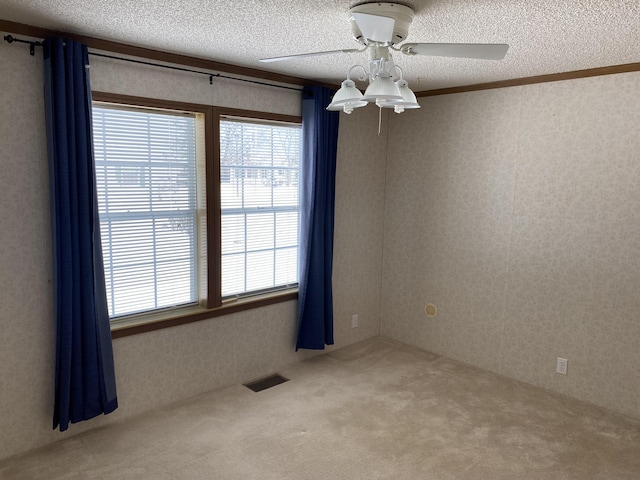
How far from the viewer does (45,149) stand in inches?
104

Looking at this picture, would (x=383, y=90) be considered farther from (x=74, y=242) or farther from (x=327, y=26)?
(x=74, y=242)

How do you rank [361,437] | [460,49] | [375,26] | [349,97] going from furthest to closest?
1. [361,437]
2. [349,97]
3. [460,49]
4. [375,26]

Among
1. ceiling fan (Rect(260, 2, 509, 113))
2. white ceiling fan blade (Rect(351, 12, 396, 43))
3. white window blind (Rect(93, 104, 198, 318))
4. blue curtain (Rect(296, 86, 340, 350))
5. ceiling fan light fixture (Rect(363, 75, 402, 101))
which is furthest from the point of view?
blue curtain (Rect(296, 86, 340, 350))

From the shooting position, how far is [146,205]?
10.1ft

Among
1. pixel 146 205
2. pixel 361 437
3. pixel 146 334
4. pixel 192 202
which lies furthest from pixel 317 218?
pixel 361 437

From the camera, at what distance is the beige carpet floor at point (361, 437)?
2.61 metres

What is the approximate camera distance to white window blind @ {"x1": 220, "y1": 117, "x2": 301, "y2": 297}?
11.4 ft

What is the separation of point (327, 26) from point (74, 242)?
69.2 inches

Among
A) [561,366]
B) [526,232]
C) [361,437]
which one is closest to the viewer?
[361,437]

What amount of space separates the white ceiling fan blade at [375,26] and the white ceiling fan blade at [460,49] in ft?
0.51

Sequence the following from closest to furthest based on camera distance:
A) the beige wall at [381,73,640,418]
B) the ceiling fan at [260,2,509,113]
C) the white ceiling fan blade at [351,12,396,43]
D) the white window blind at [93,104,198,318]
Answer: the white ceiling fan blade at [351,12,396,43] < the ceiling fan at [260,2,509,113] < the white window blind at [93,104,198,318] < the beige wall at [381,73,640,418]

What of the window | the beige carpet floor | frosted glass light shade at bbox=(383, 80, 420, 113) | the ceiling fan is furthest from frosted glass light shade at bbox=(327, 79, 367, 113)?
the beige carpet floor

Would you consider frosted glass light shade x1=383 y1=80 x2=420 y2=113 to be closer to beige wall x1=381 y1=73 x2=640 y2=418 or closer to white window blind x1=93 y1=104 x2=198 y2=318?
white window blind x1=93 y1=104 x2=198 y2=318

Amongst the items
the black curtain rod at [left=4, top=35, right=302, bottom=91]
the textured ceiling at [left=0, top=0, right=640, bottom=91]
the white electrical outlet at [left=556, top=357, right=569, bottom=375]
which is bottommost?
the white electrical outlet at [left=556, top=357, right=569, bottom=375]
